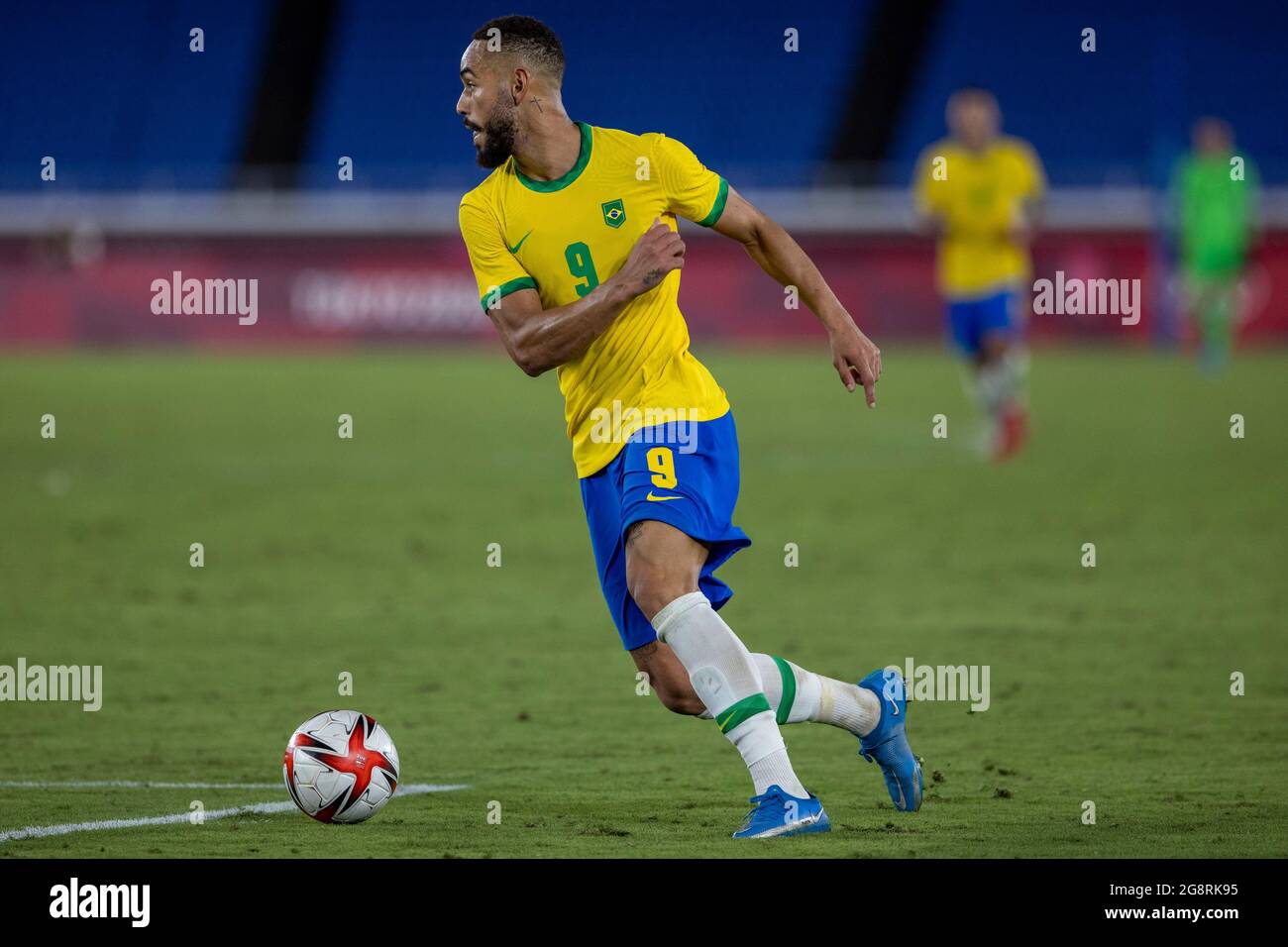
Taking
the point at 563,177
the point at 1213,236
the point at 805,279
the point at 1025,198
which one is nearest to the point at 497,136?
the point at 563,177

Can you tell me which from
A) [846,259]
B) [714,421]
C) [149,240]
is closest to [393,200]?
[149,240]

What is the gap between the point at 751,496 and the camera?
583 inches

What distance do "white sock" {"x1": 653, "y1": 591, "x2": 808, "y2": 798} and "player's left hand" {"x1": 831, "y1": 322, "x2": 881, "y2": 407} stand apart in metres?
0.79

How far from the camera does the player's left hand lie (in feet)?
19.8

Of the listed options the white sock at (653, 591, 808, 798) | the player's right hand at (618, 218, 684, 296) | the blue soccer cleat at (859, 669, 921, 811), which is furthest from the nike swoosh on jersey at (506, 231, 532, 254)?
the blue soccer cleat at (859, 669, 921, 811)

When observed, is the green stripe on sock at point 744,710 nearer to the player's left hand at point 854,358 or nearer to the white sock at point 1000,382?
the player's left hand at point 854,358

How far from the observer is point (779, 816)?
223 inches

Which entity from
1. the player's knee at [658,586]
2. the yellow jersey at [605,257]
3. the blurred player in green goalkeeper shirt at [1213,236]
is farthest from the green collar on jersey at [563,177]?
the blurred player in green goalkeeper shirt at [1213,236]

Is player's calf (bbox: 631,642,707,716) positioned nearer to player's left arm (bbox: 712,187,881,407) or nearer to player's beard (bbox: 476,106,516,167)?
player's left arm (bbox: 712,187,881,407)

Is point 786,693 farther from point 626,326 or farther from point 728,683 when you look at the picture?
point 626,326

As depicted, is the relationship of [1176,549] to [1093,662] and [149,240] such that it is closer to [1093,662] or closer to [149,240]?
[1093,662]

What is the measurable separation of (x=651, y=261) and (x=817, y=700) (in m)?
1.38

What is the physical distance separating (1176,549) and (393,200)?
62.3 feet

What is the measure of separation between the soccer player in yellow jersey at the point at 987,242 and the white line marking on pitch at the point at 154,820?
1084 cm
